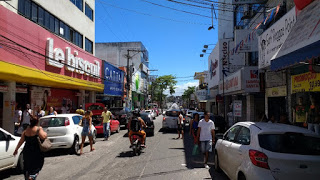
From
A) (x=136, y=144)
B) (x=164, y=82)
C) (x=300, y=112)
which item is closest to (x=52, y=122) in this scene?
(x=136, y=144)

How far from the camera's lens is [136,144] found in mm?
9266

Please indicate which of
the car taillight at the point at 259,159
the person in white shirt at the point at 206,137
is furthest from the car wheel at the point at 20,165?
the car taillight at the point at 259,159

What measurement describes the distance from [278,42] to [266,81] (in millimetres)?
4713

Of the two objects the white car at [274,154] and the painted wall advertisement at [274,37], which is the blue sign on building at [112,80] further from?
the white car at [274,154]

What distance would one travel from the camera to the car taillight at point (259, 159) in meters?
4.15

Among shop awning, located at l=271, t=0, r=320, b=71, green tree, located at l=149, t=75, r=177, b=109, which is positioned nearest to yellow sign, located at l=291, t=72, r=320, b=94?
shop awning, located at l=271, t=0, r=320, b=71

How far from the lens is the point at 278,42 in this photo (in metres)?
10.2

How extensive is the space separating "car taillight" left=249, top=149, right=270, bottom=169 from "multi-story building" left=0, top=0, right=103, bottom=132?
405 inches

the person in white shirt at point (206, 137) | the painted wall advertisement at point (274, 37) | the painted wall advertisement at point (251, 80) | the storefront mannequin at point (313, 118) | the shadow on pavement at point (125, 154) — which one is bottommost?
the shadow on pavement at point (125, 154)

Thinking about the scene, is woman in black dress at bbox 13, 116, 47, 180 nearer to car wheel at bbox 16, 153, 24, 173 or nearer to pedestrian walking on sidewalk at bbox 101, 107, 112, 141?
car wheel at bbox 16, 153, 24, 173

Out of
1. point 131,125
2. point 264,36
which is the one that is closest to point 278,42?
point 264,36

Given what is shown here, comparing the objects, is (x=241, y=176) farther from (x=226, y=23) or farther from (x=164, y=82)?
(x=164, y=82)

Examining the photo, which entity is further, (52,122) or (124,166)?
(52,122)

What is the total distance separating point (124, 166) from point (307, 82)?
7004 mm
